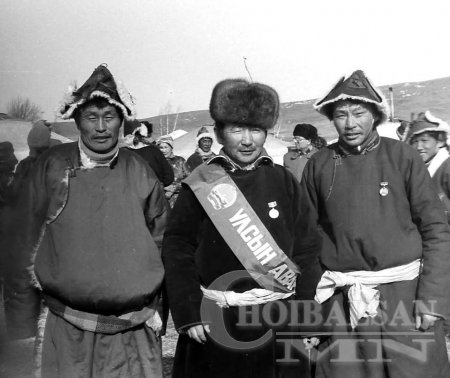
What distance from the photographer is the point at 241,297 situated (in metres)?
2.73

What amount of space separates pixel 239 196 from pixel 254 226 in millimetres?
168

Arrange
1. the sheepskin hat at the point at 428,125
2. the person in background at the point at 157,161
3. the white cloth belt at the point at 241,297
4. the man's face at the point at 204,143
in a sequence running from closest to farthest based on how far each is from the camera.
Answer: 1. the white cloth belt at the point at 241,297
2. the sheepskin hat at the point at 428,125
3. the person in background at the point at 157,161
4. the man's face at the point at 204,143

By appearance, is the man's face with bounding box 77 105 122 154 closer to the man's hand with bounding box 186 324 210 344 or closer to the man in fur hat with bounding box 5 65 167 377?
the man in fur hat with bounding box 5 65 167 377

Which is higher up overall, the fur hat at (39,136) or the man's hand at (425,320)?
the fur hat at (39,136)

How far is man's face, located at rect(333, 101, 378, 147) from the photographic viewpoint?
305 centimetres

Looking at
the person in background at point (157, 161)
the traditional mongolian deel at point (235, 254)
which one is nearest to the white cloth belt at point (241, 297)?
the traditional mongolian deel at point (235, 254)

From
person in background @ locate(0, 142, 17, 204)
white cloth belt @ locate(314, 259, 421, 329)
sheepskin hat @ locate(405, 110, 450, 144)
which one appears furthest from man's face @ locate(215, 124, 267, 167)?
person in background @ locate(0, 142, 17, 204)

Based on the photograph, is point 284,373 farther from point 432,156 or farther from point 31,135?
point 31,135

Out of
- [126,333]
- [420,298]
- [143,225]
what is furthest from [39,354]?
[420,298]

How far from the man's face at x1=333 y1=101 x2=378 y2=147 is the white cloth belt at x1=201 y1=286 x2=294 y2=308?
94cm

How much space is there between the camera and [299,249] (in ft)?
9.33

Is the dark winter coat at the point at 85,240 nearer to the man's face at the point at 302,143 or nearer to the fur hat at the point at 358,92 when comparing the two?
the fur hat at the point at 358,92

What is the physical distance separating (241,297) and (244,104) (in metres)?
0.93

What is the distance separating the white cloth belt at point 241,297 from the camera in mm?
2711
